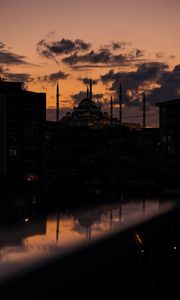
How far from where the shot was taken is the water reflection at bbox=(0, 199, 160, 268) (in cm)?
3372

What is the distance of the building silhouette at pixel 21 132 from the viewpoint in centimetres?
6206

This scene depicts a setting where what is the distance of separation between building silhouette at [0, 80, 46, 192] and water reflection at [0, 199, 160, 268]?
930 centimetres

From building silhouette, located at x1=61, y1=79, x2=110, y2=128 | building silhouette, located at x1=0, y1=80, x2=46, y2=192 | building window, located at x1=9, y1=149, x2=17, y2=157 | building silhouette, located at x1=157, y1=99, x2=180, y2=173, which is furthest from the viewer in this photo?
building silhouette, located at x1=61, y1=79, x2=110, y2=128

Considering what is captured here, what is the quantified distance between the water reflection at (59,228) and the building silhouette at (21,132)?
9.30 meters

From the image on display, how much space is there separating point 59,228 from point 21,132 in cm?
2199

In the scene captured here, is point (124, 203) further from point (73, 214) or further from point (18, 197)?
point (18, 197)

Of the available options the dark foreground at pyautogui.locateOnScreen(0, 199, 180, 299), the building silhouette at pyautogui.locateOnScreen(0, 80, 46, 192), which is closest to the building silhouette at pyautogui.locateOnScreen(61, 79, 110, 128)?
the building silhouette at pyautogui.locateOnScreen(0, 80, 46, 192)

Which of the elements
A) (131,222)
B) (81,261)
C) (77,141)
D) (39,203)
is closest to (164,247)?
(81,261)

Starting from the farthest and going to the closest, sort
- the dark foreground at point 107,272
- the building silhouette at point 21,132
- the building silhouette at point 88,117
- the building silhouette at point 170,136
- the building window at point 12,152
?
the building silhouette at point 88,117 < the building silhouette at point 170,136 < the building window at point 12,152 < the building silhouette at point 21,132 < the dark foreground at point 107,272

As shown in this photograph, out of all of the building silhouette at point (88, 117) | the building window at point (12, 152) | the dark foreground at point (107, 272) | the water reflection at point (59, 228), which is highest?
the building silhouette at point (88, 117)

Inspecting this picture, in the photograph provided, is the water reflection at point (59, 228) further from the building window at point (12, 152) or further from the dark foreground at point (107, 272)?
the building window at point (12, 152)

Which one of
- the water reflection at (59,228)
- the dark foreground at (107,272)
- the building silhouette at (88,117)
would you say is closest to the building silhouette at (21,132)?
the water reflection at (59,228)

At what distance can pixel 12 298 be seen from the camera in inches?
888

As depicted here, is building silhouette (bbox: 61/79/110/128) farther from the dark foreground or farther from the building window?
the dark foreground
